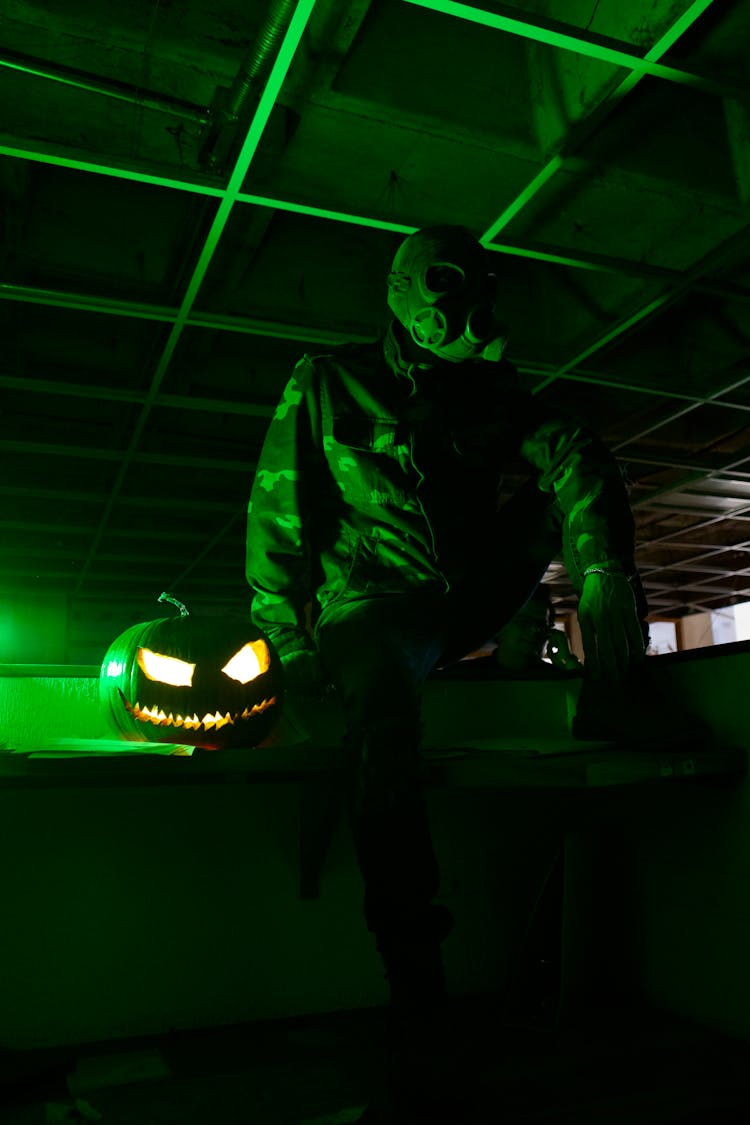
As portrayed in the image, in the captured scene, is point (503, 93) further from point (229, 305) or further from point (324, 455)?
point (324, 455)

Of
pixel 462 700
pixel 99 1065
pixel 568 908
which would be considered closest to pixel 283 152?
pixel 462 700

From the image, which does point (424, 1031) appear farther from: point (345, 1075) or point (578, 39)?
point (578, 39)

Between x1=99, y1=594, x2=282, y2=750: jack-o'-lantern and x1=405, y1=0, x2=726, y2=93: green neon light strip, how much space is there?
2.34 metres

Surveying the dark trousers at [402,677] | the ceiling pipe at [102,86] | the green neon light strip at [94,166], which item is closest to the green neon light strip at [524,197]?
the green neon light strip at [94,166]

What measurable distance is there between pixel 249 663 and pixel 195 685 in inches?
4.6

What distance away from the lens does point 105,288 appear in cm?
468

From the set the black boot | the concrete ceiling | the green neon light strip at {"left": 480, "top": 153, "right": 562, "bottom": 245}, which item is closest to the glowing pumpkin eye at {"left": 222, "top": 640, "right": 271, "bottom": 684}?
the black boot

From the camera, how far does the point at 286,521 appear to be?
1.81 metres

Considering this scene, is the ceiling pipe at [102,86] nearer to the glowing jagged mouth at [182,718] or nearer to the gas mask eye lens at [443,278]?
the gas mask eye lens at [443,278]

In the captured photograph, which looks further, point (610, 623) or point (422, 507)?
point (422, 507)

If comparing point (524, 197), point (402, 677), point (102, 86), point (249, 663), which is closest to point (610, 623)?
point (402, 677)

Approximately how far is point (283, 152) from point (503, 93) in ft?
3.33

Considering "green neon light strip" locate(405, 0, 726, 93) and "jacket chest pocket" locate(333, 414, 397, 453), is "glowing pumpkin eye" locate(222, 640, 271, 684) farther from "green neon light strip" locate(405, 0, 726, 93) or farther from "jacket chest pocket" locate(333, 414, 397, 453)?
"green neon light strip" locate(405, 0, 726, 93)

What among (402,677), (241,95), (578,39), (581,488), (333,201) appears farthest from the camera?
(333,201)
